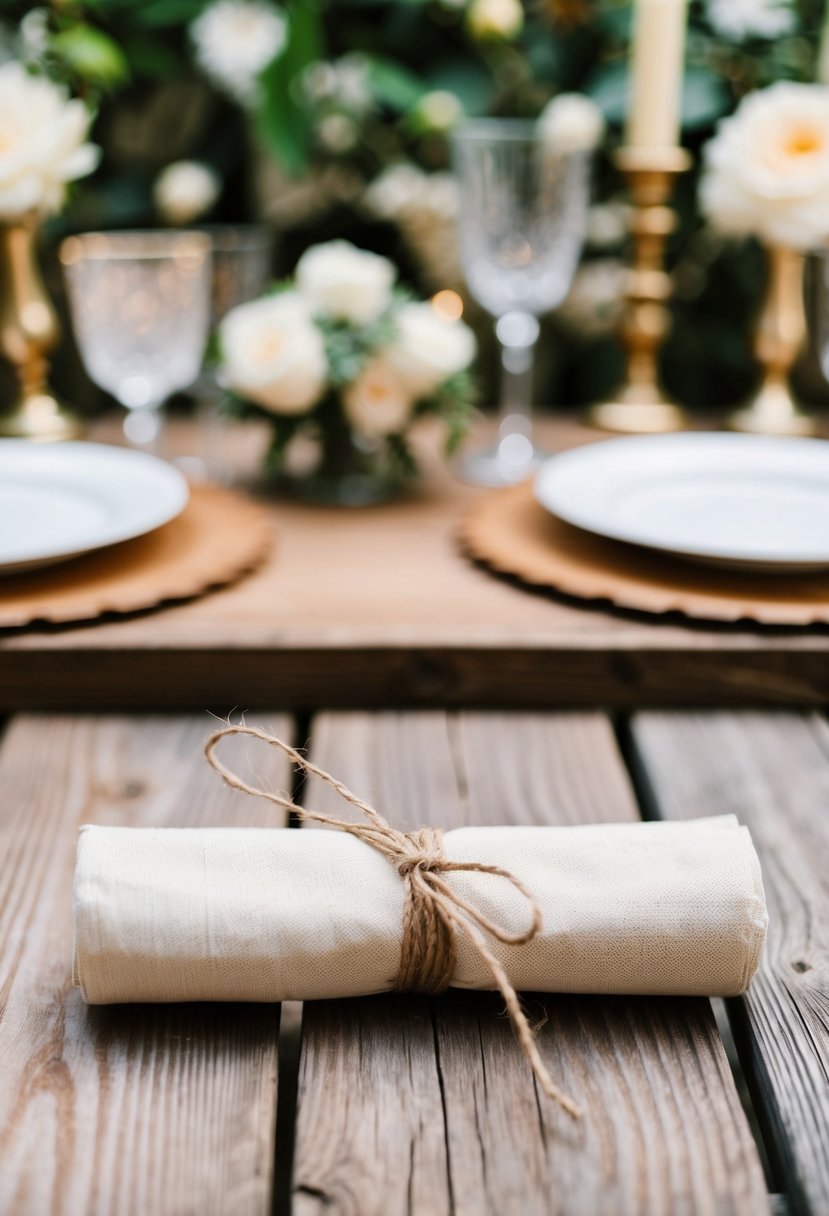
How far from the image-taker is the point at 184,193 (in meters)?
1.52

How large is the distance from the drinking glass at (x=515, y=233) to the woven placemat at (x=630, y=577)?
0.72 feet

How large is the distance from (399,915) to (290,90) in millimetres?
1195

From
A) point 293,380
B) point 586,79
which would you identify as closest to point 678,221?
point 586,79

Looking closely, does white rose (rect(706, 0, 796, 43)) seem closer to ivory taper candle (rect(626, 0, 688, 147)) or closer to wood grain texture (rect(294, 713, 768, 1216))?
ivory taper candle (rect(626, 0, 688, 147))

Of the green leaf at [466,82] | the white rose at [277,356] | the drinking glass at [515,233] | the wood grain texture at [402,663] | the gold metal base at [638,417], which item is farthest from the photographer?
the green leaf at [466,82]

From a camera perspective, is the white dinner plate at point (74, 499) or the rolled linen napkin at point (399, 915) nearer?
the rolled linen napkin at point (399, 915)

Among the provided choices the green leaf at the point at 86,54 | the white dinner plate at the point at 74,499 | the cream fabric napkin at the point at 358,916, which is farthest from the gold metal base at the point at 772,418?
the cream fabric napkin at the point at 358,916

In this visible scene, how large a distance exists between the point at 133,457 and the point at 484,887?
665 mm

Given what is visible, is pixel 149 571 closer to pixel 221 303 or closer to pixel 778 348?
pixel 221 303

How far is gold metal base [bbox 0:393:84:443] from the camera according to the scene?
129cm

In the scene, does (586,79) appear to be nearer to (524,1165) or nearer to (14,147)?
(14,147)

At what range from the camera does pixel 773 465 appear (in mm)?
1093

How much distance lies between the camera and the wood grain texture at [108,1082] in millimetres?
445

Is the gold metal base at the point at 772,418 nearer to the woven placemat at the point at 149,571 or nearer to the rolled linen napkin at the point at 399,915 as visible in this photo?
the woven placemat at the point at 149,571
